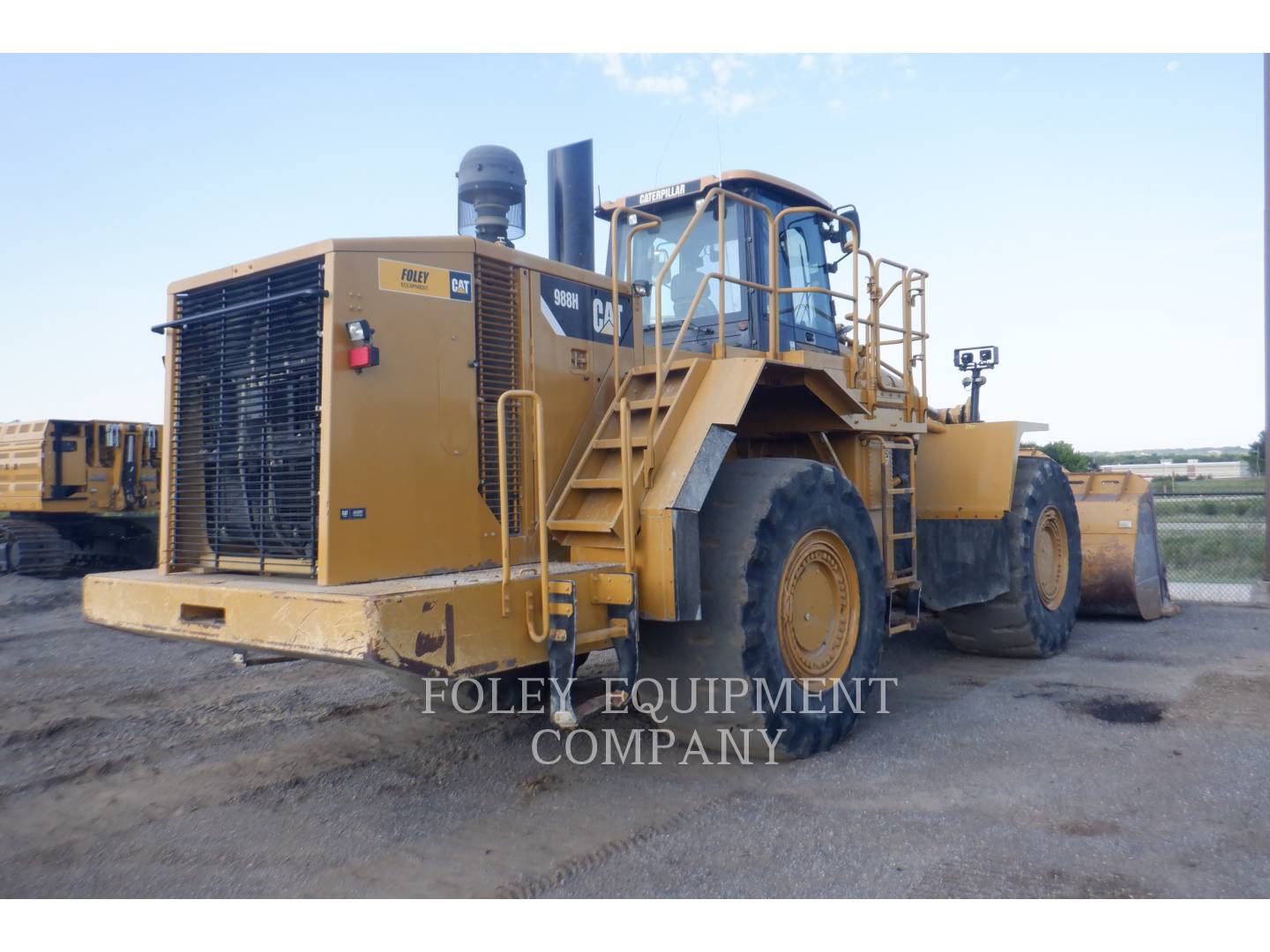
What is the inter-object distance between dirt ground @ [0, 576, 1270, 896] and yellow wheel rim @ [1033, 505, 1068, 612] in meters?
1.12

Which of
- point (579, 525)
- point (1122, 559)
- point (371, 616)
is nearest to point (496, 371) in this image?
point (579, 525)

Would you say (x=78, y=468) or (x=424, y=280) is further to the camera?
(x=78, y=468)

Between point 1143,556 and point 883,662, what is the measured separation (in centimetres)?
331

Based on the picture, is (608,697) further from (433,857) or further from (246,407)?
(246,407)

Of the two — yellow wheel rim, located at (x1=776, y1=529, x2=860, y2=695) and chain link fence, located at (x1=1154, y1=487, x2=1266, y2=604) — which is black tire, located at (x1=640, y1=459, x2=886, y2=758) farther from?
chain link fence, located at (x1=1154, y1=487, x2=1266, y2=604)

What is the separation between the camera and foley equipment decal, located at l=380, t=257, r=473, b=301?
408 cm

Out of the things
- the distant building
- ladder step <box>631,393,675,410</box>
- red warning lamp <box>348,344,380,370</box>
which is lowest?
ladder step <box>631,393,675,410</box>

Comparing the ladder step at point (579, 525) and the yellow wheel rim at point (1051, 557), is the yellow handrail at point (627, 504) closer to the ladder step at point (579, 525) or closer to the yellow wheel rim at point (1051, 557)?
the ladder step at point (579, 525)

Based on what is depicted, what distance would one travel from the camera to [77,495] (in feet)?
47.7

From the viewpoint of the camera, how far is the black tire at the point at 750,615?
172 inches

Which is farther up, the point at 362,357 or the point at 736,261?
the point at 736,261

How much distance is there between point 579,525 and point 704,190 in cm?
255

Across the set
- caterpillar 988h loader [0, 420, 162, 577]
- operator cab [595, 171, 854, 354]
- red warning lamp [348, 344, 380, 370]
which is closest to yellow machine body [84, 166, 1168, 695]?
red warning lamp [348, 344, 380, 370]

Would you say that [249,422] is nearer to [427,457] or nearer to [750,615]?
[427,457]
